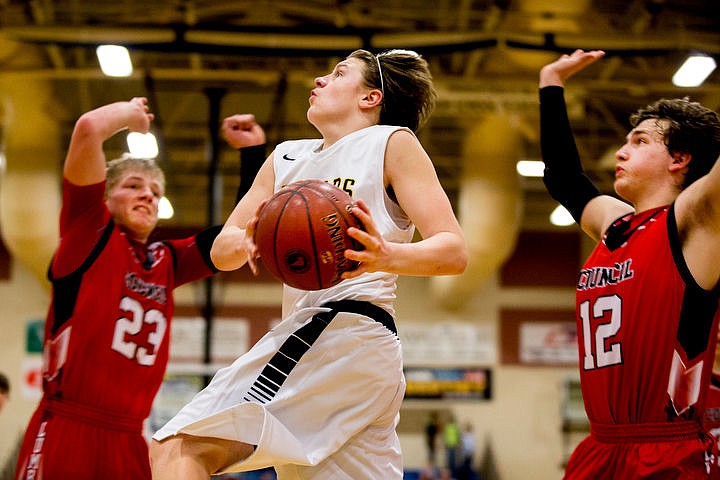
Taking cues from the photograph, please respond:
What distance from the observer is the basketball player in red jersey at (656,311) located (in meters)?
3.25

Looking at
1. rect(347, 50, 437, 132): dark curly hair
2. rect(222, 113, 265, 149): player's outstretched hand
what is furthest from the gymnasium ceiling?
rect(347, 50, 437, 132): dark curly hair

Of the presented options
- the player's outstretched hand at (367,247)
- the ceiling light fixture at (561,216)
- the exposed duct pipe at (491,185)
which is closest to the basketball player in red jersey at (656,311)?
the player's outstretched hand at (367,247)

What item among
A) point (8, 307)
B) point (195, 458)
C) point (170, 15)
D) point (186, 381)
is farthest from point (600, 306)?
point (8, 307)

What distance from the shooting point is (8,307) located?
2133cm

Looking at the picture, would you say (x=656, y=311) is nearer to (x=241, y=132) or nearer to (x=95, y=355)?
(x=241, y=132)

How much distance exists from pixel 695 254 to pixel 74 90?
49.5ft

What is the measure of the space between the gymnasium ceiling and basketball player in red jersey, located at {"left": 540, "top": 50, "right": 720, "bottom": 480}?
24.7 feet

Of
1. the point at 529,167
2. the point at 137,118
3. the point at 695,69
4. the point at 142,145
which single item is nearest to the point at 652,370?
the point at 137,118

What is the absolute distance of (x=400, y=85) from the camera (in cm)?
334

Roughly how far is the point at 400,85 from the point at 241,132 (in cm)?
127

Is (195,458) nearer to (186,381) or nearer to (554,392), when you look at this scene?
(186,381)

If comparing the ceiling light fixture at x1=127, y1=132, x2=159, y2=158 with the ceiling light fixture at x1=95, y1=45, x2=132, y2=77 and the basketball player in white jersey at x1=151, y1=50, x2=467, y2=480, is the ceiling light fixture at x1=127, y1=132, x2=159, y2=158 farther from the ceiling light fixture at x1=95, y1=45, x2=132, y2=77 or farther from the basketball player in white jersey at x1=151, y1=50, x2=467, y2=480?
the basketball player in white jersey at x1=151, y1=50, x2=467, y2=480

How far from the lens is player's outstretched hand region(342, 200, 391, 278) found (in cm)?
254

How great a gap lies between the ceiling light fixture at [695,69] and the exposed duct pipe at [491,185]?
16.1 ft
